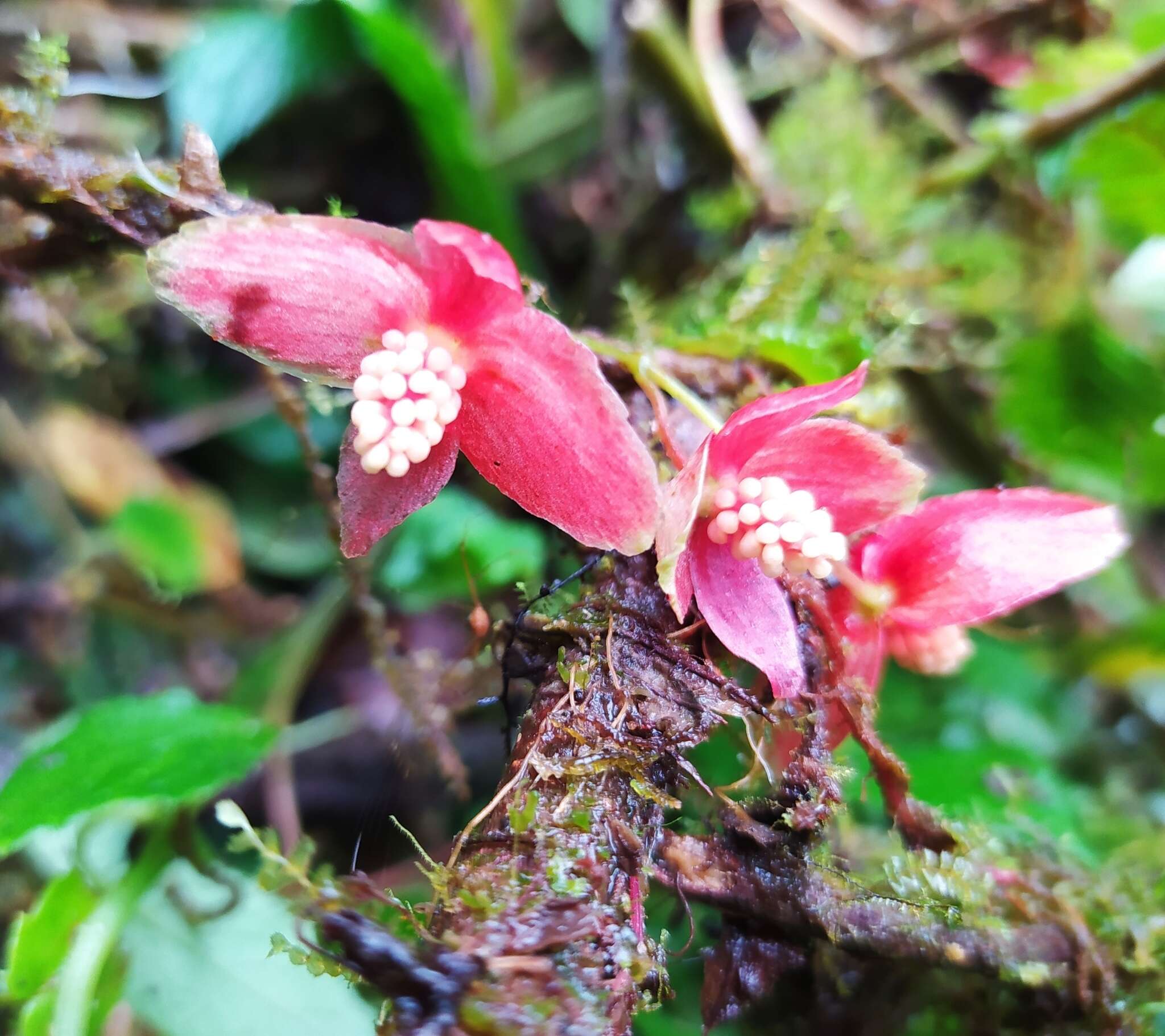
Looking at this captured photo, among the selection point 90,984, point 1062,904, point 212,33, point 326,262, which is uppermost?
point 212,33

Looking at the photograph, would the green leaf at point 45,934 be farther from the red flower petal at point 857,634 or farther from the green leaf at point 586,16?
the green leaf at point 586,16

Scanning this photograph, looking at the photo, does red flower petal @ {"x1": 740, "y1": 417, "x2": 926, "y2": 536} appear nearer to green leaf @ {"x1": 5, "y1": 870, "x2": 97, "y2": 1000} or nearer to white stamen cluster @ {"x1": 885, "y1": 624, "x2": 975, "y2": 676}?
white stamen cluster @ {"x1": 885, "y1": 624, "x2": 975, "y2": 676}

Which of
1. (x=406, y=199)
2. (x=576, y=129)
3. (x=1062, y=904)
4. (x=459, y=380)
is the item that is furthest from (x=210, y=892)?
(x=576, y=129)

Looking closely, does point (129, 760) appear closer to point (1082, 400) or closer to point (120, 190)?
point (120, 190)

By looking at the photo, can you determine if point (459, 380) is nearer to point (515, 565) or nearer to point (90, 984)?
point (515, 565)

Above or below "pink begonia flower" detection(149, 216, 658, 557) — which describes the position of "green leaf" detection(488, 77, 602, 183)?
below

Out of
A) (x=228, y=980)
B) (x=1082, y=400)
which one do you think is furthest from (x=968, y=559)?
(x=228, y=980)

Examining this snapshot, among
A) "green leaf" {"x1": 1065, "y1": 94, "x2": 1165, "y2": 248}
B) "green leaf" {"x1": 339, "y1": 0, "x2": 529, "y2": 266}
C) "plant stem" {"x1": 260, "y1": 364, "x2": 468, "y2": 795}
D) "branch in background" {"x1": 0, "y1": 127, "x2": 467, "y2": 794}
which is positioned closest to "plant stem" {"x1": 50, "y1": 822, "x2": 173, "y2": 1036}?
"plant stem" {"x1": 260, "y1": 364, "x2": 468, "y2": 795}
